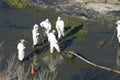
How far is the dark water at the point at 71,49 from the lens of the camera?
74.5ft

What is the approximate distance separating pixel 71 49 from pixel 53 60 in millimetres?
1433

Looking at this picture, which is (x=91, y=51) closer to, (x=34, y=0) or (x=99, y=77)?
(x=99, y=77)

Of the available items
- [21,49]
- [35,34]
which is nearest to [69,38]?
[35,34]

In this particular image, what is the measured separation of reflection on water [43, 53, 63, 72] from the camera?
920 inches

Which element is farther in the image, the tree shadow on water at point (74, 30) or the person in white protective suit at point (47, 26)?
the tree shadow on water at point (74, 30)

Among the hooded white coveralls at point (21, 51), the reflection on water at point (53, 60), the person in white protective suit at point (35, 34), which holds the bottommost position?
the reflection on water at point (53, 60)

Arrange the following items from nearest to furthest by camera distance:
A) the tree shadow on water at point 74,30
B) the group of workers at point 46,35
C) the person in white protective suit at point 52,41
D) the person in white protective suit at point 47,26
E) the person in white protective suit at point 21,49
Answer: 1. the person in white protective suit at point 21,49
2. the group of workers at point 46,35
3. the person in white protective suit at point 52,41
4. the person in white protective suit at point 47,26
5. the tree shadow on water at point 74,30

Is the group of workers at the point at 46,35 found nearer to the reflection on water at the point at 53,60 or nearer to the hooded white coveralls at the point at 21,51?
the hooded white coveralls at the point at 21,51

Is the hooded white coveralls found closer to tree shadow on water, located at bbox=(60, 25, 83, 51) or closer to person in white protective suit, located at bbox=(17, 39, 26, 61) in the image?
person in white protective suit, located at bbox=(17, 39, 26, 61)

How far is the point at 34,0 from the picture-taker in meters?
30.5

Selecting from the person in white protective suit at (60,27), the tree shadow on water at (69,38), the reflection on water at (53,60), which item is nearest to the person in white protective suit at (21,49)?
the reflection on water at (53,60)

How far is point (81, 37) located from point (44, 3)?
499cm

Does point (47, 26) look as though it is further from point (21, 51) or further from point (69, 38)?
point (21, 51)

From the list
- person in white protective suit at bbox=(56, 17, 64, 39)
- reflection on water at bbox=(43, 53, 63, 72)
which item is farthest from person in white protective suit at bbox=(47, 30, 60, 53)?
person in white protective suit at bbox=(56, 17, 64, 39)
